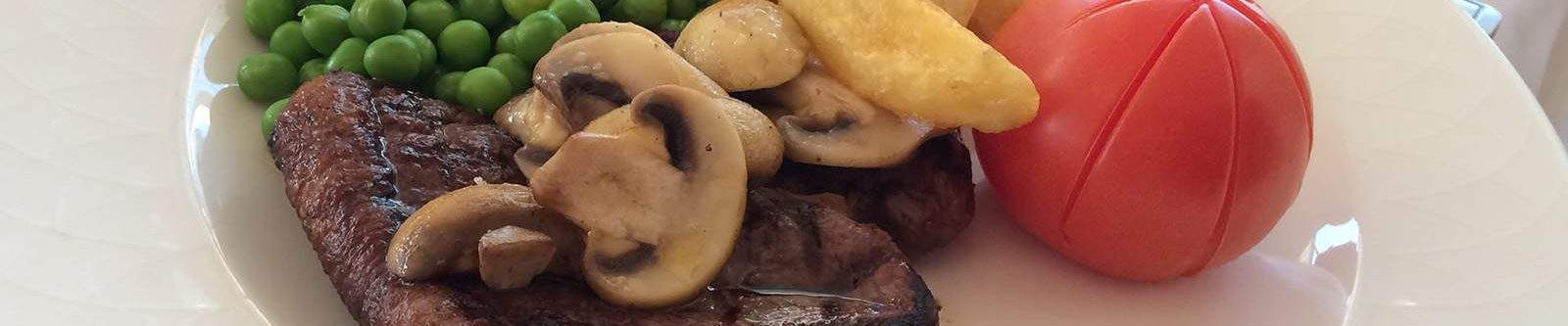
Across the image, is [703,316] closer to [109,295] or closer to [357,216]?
[357,216]

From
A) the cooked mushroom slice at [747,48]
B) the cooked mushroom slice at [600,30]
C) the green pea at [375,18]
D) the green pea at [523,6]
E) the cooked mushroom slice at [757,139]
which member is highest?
the cooked mushroom slice at [600,30]

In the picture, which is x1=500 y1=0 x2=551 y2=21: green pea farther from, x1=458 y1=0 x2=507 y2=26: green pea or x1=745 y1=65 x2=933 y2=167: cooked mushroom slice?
x1=745 y1=65 x2=933 y2=167: cooked mushroom slice

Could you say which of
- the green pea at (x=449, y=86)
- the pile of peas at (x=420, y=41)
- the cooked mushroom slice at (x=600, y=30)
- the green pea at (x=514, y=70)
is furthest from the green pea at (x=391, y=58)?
the cooked mushroom slice at (x=600, y=30)

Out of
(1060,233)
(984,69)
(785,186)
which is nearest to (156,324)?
(785,186)

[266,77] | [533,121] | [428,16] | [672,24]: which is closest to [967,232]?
[672,24]

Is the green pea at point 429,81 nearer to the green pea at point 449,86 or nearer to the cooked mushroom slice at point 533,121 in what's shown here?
the green pea at point 449,86
